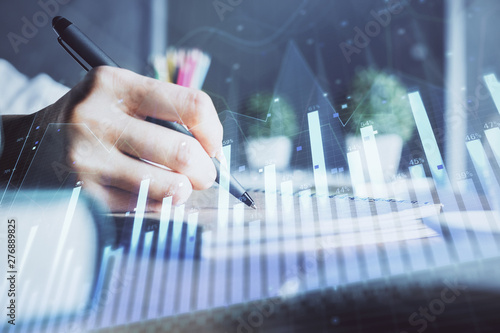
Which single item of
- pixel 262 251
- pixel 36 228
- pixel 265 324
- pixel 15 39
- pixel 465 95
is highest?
pixel 15 39

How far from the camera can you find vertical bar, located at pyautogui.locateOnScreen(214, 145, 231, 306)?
789 mm

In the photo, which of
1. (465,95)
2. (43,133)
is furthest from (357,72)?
(43,133)

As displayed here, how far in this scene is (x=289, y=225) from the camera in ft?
2.82

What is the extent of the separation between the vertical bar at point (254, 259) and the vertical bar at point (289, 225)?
2.6 inches

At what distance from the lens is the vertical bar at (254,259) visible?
0.76 meters

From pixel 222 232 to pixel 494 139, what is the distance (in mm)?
717

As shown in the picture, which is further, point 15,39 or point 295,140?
point 15,39

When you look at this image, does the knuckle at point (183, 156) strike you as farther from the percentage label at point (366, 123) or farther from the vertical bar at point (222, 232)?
the percentage label at point (366, 123)

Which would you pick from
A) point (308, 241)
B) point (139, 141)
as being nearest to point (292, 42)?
point (139, 141)

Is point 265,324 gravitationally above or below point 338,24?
below

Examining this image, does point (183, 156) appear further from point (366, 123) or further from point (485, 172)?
point (485, 172)

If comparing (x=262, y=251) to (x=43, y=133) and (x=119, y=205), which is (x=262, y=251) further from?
(x=43, y=133)

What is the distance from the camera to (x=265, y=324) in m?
0.73

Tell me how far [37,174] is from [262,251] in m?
0.81
